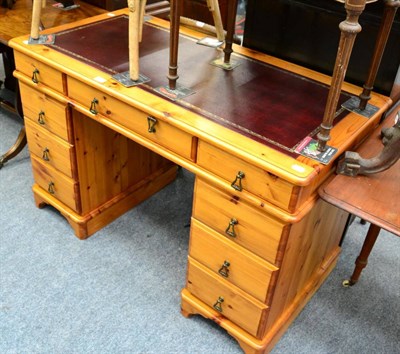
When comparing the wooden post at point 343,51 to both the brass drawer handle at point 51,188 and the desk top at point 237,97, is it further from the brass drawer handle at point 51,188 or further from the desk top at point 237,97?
the brass drawer handle at point 51,188

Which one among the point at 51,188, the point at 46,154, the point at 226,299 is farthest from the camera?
the point at 51,188

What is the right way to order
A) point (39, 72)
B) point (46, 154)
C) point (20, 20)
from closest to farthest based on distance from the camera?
point (39, 72) → point (46, 154) → point (20, 20)

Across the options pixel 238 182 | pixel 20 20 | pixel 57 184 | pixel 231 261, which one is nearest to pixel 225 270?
pixel 231 261

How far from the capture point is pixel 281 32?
1610 mm

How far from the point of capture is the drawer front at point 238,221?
1226 mm

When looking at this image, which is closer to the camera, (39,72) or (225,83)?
(225,83)

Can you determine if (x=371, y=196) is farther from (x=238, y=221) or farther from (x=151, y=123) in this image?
(x=151, y=123)

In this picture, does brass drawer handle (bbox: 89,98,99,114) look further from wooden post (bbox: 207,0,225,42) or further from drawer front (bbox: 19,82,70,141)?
wooden post (bbox: 207,0,225,42)

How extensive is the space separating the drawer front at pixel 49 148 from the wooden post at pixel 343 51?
0.98m

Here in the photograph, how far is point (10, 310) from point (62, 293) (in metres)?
0.19

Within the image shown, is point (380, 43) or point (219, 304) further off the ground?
point (380, 43)

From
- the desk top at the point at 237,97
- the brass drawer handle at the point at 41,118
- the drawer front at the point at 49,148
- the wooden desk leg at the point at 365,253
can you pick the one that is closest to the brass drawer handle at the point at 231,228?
the desk top at the point at 237,97

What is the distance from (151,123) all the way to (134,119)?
0.08 metres

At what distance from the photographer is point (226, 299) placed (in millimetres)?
1483
